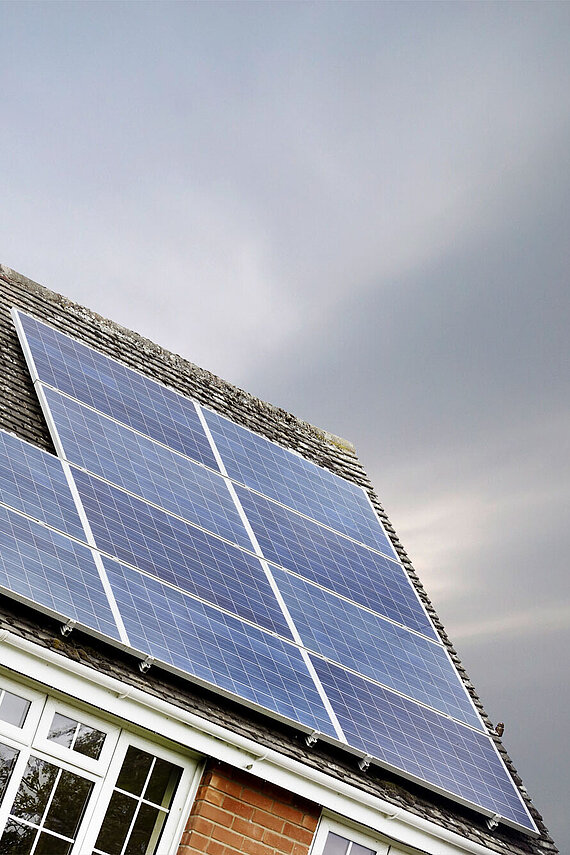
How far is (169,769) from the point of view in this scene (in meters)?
11.1

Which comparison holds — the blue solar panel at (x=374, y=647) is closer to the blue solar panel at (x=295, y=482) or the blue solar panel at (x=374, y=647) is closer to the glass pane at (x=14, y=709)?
the blue solar panel at (x=295, y=482)

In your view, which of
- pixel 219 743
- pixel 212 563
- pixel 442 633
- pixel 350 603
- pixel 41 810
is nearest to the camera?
pixel 41 810

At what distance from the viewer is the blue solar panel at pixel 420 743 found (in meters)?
12.3

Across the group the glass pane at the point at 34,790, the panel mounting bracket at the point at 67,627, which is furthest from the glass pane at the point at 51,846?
the panel mounting bracket at the point at 67,627

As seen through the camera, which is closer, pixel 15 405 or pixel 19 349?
pixel 15 405

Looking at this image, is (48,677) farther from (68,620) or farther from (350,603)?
(350,603)

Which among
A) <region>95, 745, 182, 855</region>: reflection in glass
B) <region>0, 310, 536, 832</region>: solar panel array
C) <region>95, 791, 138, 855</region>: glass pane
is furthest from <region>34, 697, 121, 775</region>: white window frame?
<region>0, 310, 536, 832</region>: solar panel array

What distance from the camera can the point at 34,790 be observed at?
1029 cm

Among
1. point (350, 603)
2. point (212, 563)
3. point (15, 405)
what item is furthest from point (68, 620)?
point (350, 603)

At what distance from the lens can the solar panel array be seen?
11281 mm

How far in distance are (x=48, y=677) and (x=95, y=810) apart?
1386 mm

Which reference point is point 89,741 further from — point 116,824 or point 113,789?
point 116,824

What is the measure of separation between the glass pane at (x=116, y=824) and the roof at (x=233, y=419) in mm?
1060

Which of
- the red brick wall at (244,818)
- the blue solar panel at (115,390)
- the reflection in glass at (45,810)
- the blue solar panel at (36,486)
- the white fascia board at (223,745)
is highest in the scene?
the blue solar panel at (115,390)
